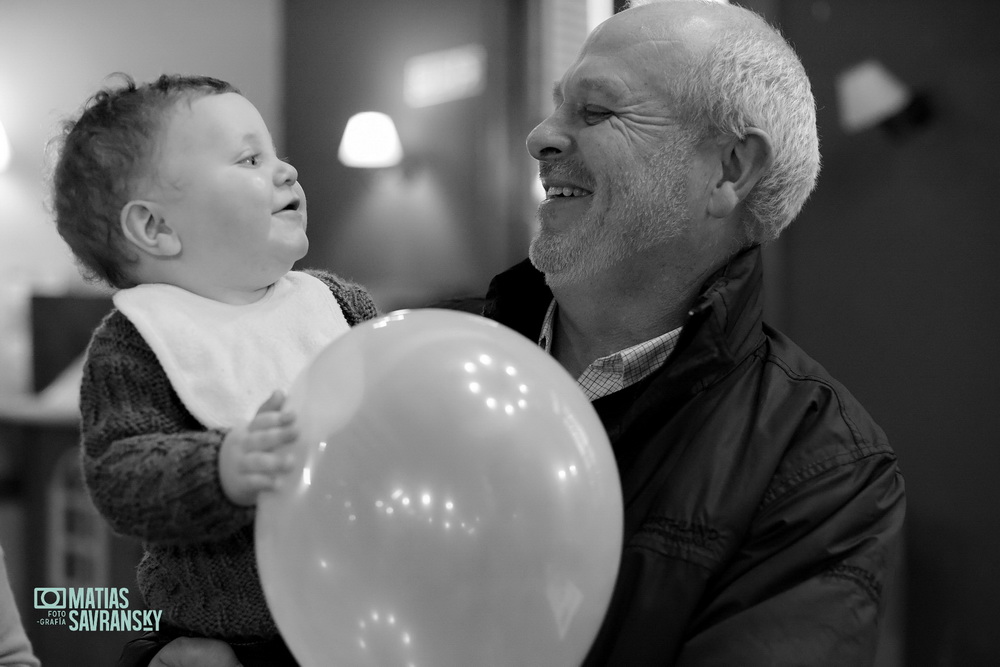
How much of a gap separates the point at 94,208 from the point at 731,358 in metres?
0.88

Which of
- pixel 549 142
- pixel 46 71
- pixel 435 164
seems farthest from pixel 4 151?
pixel 549 142

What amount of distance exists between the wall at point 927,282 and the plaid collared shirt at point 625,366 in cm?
181

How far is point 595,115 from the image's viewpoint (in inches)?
65.9

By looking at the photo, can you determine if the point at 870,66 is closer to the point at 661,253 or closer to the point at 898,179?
the point at 898,179

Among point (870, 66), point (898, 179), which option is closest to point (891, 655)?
point (898, 179)

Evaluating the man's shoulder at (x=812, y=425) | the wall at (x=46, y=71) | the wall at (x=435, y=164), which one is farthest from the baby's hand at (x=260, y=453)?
the wall at (x=435, y=164)

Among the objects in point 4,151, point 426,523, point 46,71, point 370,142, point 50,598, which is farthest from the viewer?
point 370,142

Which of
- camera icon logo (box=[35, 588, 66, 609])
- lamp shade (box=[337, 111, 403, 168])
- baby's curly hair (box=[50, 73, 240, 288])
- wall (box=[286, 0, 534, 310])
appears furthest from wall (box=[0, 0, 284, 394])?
baby's curly hair (box=[50, 73, 240, 288])

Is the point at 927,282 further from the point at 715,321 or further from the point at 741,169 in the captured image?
the point at 715,321

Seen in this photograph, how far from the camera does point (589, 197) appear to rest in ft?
5.37

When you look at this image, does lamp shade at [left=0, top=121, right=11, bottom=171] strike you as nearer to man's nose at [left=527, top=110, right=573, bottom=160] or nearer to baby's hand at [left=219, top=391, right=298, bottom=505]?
man's nose at [left=527, top=110, right=573, bottom=160]

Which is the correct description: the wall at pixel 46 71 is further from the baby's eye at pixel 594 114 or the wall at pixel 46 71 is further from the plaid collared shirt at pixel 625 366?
the plaid collared shirt at pixel 625 366

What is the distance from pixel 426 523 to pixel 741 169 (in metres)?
1.05

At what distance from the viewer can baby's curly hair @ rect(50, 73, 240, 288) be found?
44.4 inches
